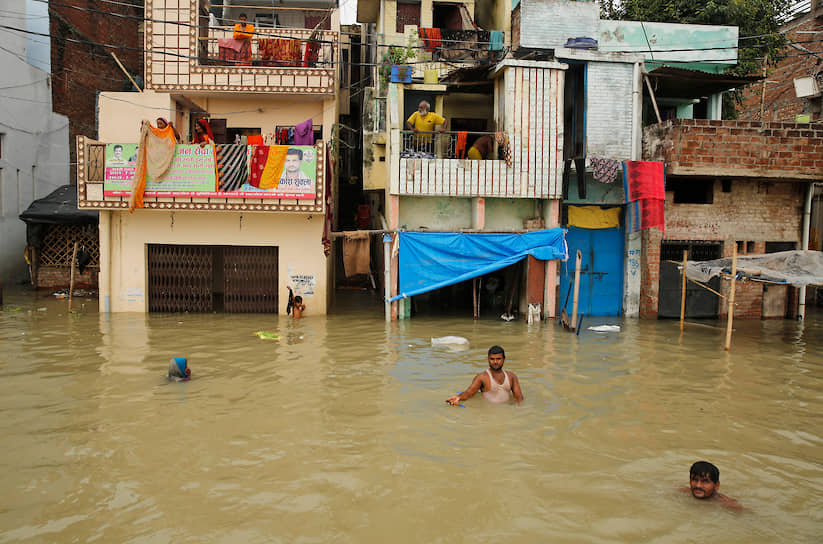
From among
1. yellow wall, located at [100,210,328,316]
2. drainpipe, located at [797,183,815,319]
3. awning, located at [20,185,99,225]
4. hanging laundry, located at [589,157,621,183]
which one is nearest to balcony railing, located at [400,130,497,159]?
hanging laundry, located at [589,157,621,183]

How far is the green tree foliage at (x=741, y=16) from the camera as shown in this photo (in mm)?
22094

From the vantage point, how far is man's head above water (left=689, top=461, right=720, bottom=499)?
579 centimetres

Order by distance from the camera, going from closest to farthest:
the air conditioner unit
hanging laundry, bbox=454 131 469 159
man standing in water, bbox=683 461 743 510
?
man standing in water, bbox=683 461 743 510 < hanging laundry, bbox=454 131 469 159 < the air conditioner unit

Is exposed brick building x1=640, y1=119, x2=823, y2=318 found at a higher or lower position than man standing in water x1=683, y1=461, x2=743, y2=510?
higher

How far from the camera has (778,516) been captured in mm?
5691

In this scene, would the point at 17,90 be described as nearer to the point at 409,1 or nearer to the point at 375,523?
the point at 409,1

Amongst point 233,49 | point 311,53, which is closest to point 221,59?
point 233,49

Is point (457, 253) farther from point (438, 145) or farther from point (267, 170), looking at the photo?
point (267, 170)

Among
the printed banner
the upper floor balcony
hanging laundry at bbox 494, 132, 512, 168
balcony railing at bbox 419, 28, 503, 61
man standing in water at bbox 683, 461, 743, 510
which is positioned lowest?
man standing in water at bbox 683, 461, 743, 510

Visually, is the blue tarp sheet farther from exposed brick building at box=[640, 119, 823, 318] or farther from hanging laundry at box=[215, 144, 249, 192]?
hanging laundry at box=[215, 144, 249, 192]

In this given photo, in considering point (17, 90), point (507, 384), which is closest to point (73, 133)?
point (17, 90)

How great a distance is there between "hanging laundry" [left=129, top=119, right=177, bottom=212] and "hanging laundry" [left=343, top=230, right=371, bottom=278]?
4937mm

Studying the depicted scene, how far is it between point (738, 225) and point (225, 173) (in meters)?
14.0

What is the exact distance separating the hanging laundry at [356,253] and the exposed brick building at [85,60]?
13017mm
